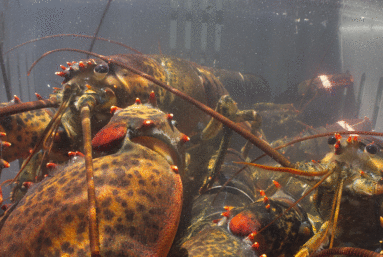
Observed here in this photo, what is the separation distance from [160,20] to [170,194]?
→ 31169 mm

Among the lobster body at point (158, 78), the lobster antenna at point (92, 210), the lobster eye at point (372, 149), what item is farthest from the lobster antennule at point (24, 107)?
the lobster eye at point (372, 149)

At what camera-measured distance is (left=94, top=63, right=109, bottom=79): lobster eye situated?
1851 millimetres

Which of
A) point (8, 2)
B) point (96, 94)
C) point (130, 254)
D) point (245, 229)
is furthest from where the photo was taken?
point (8, 2)

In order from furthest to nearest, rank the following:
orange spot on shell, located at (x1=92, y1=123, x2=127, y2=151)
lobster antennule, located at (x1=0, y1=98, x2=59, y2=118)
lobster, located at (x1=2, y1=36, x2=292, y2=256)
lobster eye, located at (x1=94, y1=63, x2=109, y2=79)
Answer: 1. lobster eye, located at (x1=94, y1=63, x2=109, y2=79)
2. lobster, located at (x1=2, y1=36, x2=292, y2=256)
3. orange spot on shell, located at (x1=92, y1=123, x2=127, y2=151)
4. lobster antennule, located at (x1=0, y1=98, x2=59, y2=118)

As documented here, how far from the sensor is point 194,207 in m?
2.16

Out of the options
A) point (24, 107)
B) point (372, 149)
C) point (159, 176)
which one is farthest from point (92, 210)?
point (372, 149)

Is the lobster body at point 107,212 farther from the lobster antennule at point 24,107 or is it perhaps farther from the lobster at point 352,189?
the lobster at point 352,189

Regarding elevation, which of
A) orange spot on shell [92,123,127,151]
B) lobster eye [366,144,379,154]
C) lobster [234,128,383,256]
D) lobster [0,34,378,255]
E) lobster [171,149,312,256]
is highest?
lobster [0,34,378,255]

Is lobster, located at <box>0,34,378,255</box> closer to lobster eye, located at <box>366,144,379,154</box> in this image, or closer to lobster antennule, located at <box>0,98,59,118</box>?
lobster antennule, located at <box>0,98,59,118</box>

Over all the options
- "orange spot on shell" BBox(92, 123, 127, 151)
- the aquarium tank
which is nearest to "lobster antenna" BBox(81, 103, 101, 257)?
the aquarium tank

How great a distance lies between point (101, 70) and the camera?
1.86m

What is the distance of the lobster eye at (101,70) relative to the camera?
1851mm

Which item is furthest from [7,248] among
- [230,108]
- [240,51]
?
[240,51]

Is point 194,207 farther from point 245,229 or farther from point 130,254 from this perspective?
point 130,254
